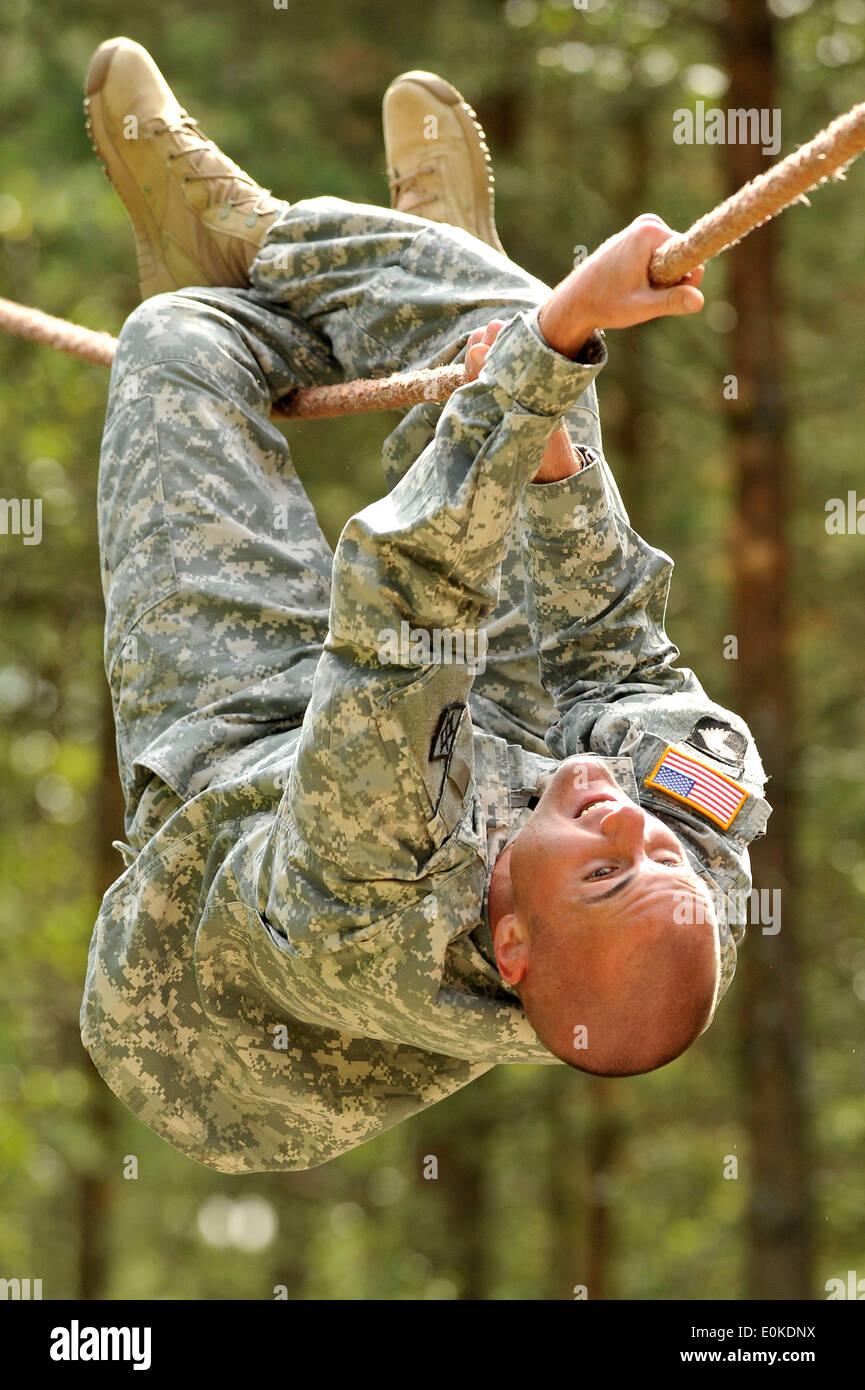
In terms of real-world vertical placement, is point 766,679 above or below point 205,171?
below

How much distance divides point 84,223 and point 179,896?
Result: 5.10m

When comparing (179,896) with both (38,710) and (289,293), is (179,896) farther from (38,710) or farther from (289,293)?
(38,710)

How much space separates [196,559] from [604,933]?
1088 millimetres

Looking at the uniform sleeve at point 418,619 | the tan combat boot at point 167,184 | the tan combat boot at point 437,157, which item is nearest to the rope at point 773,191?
the uniform sleeve at point 418,619

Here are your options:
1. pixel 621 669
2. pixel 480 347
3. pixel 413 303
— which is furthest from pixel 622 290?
pixel 413 303

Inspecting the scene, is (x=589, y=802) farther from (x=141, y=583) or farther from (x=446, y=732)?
(x=141, y=583)

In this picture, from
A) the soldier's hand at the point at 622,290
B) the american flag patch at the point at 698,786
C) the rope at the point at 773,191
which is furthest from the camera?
the american flag patch at the point at 698,786

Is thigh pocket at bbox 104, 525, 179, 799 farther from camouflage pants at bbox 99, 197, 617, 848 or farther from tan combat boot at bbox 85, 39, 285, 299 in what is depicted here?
tan combat boot at bbox 85, 39, 285, 299

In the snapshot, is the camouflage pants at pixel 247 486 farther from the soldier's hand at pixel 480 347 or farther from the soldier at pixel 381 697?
the soldier's hand at pixel 480 347

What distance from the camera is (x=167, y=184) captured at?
11.7 ft

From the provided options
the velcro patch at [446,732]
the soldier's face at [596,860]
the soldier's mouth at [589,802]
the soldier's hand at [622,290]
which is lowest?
the soldier's face at [596,860]

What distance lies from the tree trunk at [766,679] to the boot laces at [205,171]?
10.7 feet

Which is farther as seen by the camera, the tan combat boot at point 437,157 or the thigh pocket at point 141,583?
the tan combat boot at point 437,157

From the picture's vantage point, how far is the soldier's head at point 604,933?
2377 millimetres
